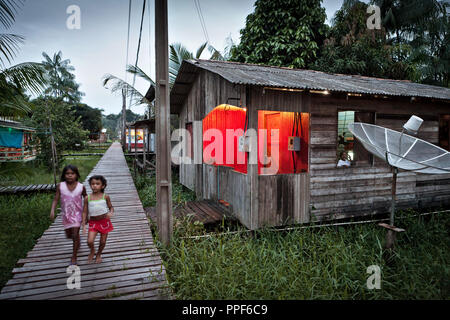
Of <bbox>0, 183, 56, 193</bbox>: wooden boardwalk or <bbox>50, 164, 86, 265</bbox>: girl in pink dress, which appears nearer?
<bbox>50, 164, 86, 265</bbox>: girl in pink dress

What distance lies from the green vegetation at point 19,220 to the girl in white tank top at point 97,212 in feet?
5.54

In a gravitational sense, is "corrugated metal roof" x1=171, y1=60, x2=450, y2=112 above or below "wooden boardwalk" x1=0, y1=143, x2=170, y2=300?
above

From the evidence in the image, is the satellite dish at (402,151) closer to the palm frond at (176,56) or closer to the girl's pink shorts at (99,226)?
→ the girl's pink shorts at (99,226)

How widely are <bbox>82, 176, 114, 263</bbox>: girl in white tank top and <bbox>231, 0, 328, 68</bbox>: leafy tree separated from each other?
499 inches

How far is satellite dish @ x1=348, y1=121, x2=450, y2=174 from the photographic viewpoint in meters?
4.33

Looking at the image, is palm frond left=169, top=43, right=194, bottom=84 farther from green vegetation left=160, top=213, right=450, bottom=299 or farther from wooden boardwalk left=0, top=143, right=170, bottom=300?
green vegetation left=160, top=213, right=450, bottom=299

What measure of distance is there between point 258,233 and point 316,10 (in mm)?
13613

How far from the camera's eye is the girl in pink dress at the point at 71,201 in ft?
11.5

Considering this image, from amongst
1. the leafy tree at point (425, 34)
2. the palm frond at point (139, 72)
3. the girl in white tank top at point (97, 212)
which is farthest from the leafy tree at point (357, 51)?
the girl in white tank top at point (97, 212)

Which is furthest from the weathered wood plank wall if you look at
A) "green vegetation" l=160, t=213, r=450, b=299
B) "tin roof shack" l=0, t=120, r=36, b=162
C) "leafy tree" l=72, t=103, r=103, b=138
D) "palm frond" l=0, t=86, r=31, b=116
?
"leafy tree" l=72, t=103, r=103, b=138

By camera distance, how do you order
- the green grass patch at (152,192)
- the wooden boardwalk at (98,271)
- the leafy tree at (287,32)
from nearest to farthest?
the wooden boardwalk at (98,271) < the green grass patch at (152,192) < the leafy tree at (287,32)

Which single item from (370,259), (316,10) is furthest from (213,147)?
(316,10)

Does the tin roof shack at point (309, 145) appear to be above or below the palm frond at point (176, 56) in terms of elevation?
below

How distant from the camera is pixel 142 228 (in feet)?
16.7
